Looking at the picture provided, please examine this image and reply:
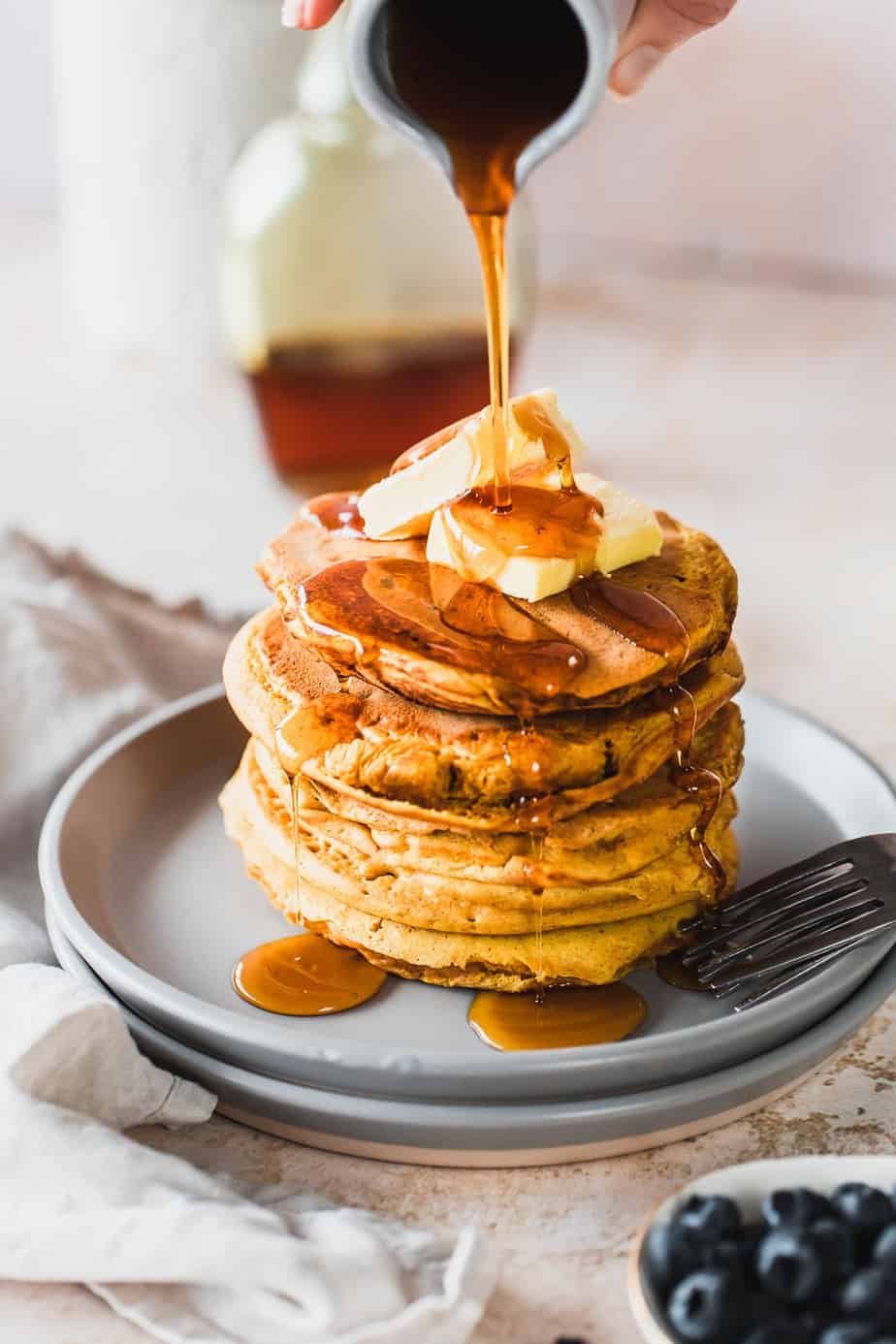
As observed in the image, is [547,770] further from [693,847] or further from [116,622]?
[116,622]

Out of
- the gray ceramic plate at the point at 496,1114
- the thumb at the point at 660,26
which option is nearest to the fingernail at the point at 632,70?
the thumb at the point at 660,26

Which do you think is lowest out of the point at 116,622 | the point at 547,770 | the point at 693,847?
the point at 116,622

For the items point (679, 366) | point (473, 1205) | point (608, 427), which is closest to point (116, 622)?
point (473, 1205)

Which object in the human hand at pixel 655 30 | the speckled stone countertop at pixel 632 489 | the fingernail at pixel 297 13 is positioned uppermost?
the fingernail at pixel 297 13

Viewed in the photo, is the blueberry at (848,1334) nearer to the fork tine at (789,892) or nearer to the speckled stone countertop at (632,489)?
the speckled stone countertop at (632,489)

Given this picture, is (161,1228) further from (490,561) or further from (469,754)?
(490,561)

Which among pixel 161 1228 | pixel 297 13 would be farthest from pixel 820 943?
pixel 297 13
